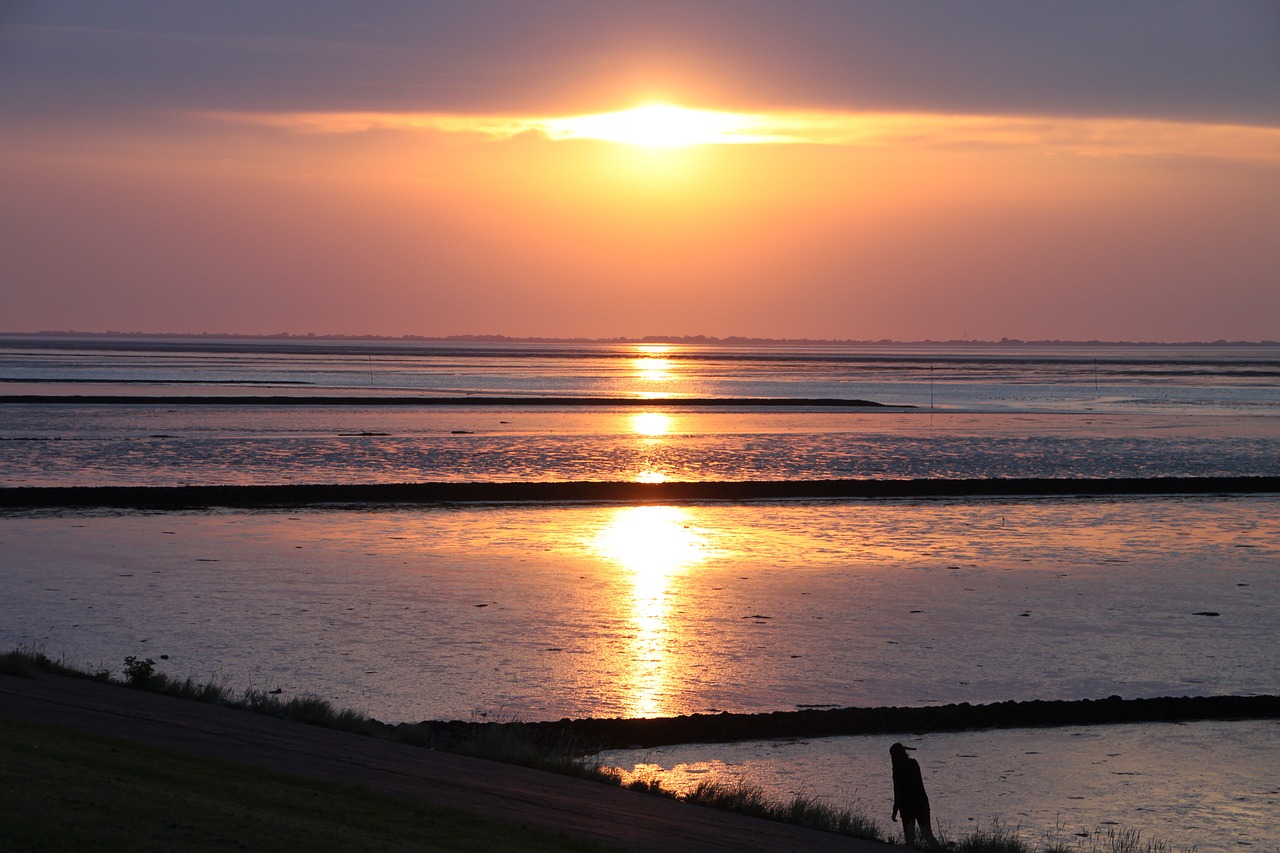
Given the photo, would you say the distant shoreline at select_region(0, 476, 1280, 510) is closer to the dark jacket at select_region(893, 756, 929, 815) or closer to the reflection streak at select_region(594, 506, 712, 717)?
the reflection streak at select_region(594, 506, 712, 717)

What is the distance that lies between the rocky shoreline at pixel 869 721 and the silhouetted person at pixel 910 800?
2002 mm

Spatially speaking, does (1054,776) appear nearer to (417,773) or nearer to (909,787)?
(909,787)

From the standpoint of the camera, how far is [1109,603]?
46.3ft

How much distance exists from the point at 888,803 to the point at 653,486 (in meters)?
16.9

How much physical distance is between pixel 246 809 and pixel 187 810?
0.90 feet

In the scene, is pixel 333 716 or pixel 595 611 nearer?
pixel 333 716

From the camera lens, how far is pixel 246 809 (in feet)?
20.5

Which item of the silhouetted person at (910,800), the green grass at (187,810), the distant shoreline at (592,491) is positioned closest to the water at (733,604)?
the silhouetted person at (910,800)

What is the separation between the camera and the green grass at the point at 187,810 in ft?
18.5

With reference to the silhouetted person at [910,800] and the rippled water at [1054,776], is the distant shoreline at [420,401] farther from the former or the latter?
the silhouetted person at [910,800]

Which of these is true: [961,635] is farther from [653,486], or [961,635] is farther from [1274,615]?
[653,486]

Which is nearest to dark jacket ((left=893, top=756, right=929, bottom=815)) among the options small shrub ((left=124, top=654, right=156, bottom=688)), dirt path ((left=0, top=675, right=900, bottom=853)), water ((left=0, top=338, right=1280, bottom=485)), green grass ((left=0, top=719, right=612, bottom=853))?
dirt path ((left=0, top=675, right=900, bottom=853))

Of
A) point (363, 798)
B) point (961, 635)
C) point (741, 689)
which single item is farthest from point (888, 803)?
point (961, 635)

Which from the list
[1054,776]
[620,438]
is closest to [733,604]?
[1054,776]
